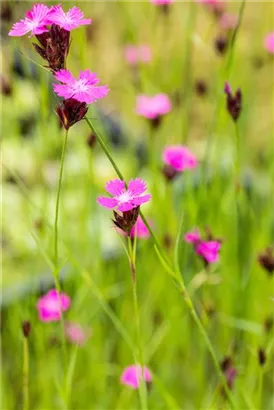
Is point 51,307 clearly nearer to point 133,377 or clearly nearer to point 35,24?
point 133,377

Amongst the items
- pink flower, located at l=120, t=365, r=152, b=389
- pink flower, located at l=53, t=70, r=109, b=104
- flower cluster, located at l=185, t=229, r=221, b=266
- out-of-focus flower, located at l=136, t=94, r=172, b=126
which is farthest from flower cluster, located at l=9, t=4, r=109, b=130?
out-of-focus flower, located at l=136, t=94, r=172, b=126

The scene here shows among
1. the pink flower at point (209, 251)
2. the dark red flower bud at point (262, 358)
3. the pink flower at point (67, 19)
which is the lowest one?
the dark red flower bud at point (262, 358)

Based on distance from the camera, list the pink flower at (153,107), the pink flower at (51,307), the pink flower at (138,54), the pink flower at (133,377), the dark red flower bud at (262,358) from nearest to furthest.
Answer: the dark red flower bud at (262,358), the pink flower at (133,377), the pink flower at (51,307), the pink flower at (153,107), the pink flower at (138,54)

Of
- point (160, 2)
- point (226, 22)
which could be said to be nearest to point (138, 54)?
point (160, 2)

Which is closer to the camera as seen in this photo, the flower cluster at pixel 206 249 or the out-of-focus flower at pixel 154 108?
the flower cluster at pixel 206 249

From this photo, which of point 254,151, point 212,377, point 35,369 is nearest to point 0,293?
point 35,369

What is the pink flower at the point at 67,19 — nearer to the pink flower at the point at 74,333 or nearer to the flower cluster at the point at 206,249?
the flower cluster at the point at 206,249

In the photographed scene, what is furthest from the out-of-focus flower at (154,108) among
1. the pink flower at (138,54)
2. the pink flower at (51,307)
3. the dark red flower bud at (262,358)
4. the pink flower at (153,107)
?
the dark red flower bud at (262,358)

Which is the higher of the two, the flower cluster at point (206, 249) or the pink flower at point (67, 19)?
the pink flower at point (67, 19)
